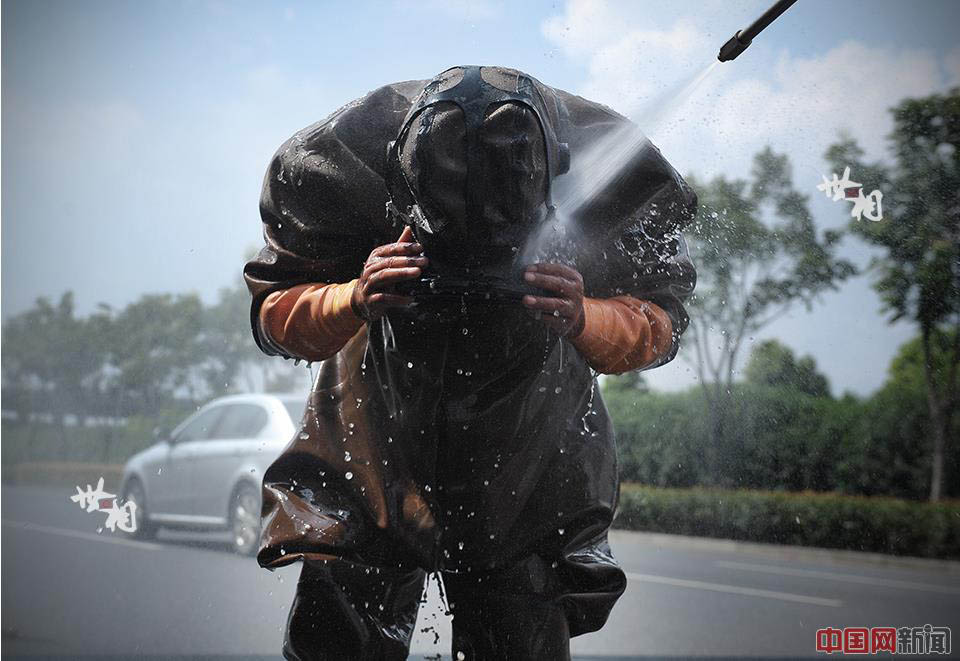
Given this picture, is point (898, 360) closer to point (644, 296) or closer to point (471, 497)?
point (644, 296)

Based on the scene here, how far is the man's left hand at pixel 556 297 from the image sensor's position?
4.16 feet

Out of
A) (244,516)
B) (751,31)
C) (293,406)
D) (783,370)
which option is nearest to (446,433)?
(751,31)

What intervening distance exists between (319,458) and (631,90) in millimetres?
832

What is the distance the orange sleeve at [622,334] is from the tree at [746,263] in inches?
21.5

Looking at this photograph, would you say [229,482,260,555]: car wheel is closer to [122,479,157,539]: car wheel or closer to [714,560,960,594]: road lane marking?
[122,479,157,539]: car wheel

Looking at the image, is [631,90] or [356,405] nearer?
[356,405]

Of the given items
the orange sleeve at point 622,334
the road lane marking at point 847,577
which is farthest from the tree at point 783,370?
the road lane marking at point 847,577

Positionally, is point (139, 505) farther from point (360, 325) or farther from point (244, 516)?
point (360, 325)

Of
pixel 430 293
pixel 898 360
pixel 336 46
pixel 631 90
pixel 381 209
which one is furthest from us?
pixel 898 360

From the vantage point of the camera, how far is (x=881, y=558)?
4.20 metres

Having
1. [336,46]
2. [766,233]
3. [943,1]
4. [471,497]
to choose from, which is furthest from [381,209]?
[943,1]

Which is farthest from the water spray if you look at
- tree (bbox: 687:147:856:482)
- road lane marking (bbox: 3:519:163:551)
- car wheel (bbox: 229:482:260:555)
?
road lane marking (bbox: 3:519:163:551)

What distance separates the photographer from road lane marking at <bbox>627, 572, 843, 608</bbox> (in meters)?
3.94

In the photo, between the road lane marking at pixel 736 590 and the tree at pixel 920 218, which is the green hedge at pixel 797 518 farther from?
the tree at pixel 920 218
